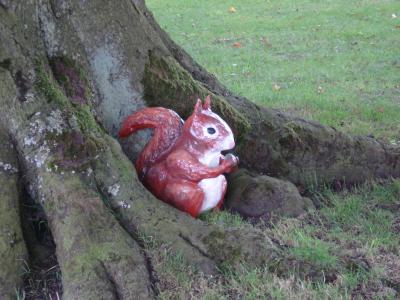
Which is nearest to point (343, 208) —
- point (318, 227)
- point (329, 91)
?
point (318, 227)

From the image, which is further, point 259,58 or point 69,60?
point 259,58

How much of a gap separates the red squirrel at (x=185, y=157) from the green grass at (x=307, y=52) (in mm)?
2800

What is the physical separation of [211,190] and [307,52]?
7.04m

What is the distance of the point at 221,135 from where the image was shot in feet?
14.2

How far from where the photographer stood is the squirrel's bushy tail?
4.39m

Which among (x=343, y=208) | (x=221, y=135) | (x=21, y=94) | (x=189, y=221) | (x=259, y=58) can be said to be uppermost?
(x=21, y=94)

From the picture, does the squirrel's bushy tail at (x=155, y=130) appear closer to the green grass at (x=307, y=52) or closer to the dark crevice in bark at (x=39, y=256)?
the dark crevice in bark at (x=39, y=256)

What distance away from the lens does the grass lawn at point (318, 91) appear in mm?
3584

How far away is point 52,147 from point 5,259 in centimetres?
70

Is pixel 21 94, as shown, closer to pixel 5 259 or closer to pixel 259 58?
pixel 5 259

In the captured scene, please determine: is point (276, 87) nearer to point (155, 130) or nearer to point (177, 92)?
point (177, 92)

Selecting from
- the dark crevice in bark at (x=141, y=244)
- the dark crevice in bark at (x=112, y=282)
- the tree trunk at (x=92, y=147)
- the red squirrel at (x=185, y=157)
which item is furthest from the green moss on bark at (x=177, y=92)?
the dark crevice in bark at (x=112, y=282)

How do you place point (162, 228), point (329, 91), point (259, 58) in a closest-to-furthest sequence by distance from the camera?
point (162, 228) → point (329, 91) → point (259, 58)

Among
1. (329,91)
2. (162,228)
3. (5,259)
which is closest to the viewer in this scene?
(5,259)
